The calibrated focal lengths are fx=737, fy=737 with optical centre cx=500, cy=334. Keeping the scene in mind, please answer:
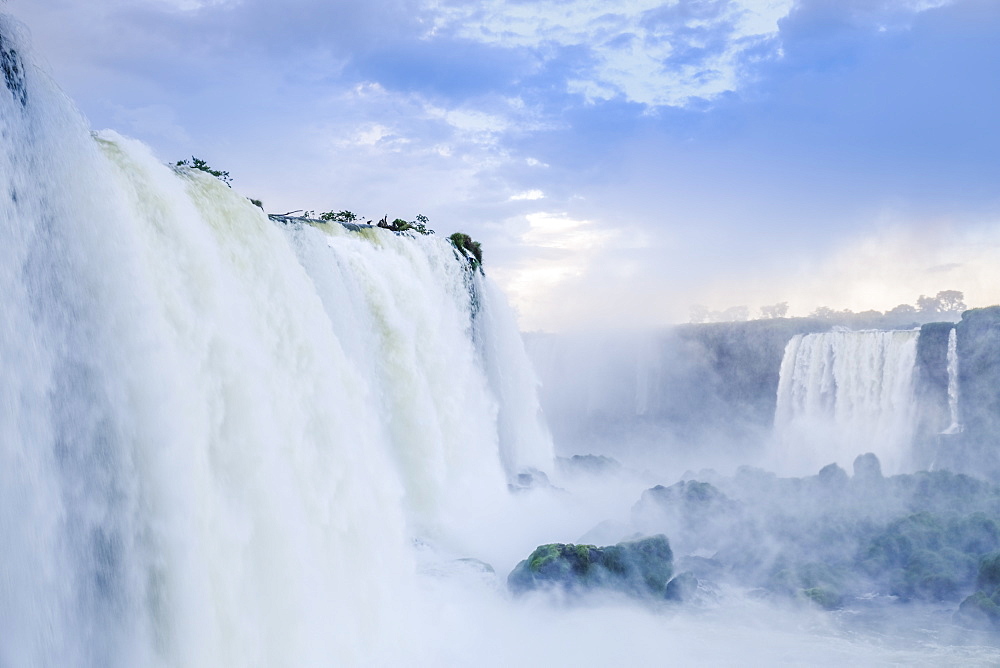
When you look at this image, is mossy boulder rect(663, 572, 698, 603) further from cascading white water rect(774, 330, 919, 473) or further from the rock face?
cascading white water rect(774, 330, 919, 473)

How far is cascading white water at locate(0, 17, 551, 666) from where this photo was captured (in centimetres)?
438

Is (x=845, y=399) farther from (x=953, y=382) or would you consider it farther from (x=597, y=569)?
(x=597, y=569)

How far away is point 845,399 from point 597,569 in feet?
51.9

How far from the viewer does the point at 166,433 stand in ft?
15.9

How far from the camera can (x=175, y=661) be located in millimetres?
4781

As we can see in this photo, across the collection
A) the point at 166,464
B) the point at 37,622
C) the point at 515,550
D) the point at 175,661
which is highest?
the point at 166,464

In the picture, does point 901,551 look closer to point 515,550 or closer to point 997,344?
point 515,550

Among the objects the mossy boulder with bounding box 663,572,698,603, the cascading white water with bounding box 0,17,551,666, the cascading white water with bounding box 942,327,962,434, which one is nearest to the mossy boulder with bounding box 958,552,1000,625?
the mossy boulder with bounding box 663,572,698,603

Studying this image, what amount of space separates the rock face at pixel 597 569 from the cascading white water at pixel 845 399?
13709 millimetres

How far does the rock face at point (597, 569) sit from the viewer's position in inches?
381

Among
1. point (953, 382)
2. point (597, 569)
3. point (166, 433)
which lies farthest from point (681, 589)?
point (953, 382)

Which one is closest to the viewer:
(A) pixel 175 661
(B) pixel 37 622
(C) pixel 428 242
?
(B) pixel 37 622

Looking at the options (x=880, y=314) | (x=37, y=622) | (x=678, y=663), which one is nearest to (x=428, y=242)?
(x=678, y=663)

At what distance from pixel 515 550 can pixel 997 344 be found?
1494cm
